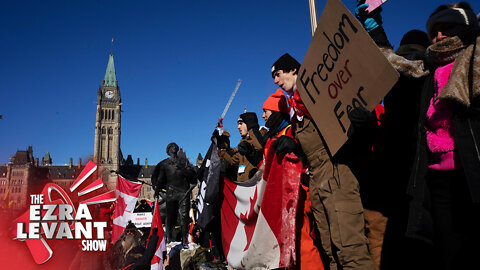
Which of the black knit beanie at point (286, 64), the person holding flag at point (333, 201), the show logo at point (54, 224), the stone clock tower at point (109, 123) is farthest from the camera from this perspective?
the stone clock tower at point (109, 123)

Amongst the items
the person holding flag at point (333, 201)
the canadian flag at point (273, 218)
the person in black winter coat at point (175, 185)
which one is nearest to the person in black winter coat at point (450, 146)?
the person holding flag at point (333, 201)

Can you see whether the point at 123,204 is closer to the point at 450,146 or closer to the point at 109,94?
the point at 450,146

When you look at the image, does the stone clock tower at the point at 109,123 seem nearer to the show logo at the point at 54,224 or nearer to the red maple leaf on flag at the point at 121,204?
the red maple leaf on flag at the point at 121,204

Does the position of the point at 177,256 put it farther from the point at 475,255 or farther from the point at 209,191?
the point at 475,255

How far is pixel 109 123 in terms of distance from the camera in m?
132

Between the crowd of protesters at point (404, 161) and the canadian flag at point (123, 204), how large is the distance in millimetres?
6296

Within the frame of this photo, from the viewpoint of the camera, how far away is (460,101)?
1589 mm

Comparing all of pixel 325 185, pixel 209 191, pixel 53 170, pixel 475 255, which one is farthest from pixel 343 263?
pixel 53 170

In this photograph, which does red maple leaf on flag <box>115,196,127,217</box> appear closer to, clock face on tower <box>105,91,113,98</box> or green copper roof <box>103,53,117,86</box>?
clock face on tower <box>105,91,113,98</box>

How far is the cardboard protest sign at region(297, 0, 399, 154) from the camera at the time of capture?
1938 millimetres

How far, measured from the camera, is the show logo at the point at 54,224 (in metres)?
5.72

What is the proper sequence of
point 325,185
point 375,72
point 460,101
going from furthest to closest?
1. point 325,185
2. point 375,72
3. point 460,101

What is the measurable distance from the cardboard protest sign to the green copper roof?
146m

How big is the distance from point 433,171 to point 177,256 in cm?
660
